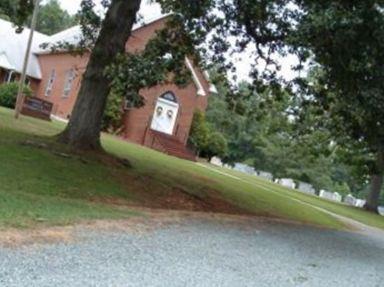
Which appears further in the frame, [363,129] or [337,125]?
[337,125]

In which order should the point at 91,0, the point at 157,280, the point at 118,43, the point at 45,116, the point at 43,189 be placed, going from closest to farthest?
1. the point at 157,280
2. the point at 43,189
3. the point at 118,43
4. the point at 91,0
5. the point at 45,116

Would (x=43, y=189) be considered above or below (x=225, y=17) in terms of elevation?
below

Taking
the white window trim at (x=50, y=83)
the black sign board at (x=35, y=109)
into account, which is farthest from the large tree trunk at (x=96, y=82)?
the white window trim at (x=50, y=83)

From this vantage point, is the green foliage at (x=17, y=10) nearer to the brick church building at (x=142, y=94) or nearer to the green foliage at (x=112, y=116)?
the brick church building at (x=142, y=94)

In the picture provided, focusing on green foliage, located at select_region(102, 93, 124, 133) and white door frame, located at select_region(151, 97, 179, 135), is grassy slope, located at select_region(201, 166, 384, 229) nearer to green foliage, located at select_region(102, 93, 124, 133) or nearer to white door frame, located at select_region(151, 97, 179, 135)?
white door frame, located at select_region(151, 97, 179, 135)

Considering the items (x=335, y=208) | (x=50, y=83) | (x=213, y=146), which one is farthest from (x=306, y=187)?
(x=335, y=208)

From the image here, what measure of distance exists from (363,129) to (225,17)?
484 cm

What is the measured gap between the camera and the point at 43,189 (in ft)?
46.1

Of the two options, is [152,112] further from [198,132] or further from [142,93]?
[198,132]

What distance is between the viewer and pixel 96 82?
20422 mm

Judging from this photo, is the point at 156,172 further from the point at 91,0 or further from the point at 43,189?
the point at 43,189

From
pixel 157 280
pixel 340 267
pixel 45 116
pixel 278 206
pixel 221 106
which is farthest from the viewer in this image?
pixel 221 106

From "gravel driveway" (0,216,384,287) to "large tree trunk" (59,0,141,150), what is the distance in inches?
246

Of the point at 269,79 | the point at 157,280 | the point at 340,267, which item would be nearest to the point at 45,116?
the point at 269,79
